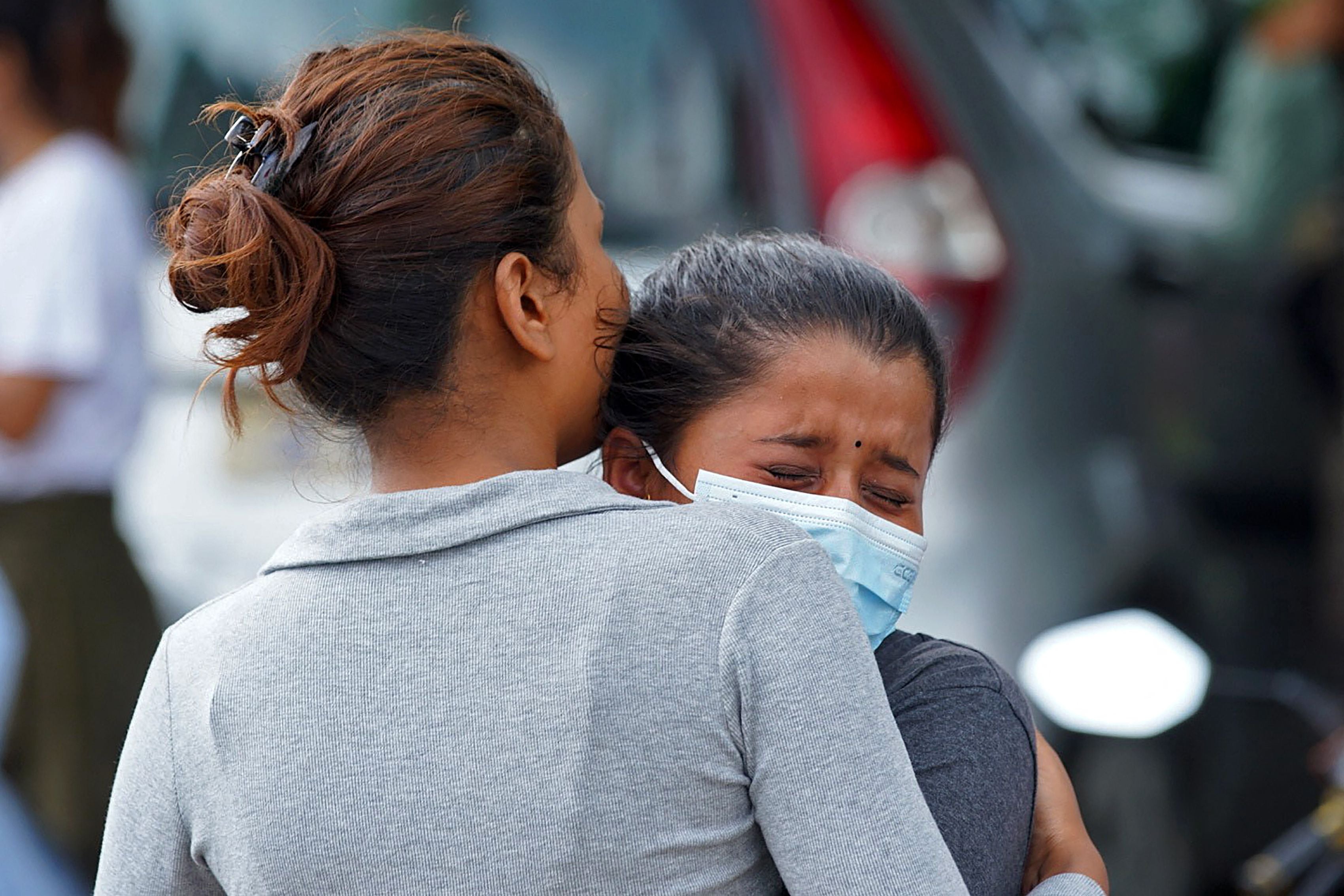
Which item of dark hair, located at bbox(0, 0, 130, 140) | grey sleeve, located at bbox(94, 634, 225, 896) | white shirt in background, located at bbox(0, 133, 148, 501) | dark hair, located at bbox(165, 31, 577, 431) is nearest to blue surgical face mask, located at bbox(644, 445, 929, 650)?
dark hair, located at bbox(165, 31, 577, 431)

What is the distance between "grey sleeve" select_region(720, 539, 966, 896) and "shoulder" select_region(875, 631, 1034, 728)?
0.49 feet

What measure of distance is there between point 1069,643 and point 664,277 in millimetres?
1290

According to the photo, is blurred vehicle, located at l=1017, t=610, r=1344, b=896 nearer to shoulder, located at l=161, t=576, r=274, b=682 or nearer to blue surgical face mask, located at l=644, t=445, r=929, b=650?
blue surgical face mask, located at l=644, t=445, r=929, b=650

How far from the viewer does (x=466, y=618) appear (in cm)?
114

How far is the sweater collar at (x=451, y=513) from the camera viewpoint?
46.0 inches

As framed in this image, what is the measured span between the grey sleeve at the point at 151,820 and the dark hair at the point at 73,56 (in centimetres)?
197

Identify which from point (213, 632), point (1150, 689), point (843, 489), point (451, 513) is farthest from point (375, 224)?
point (1150, 689)

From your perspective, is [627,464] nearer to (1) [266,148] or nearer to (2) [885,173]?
(1) [266,148]

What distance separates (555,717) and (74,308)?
2.05m

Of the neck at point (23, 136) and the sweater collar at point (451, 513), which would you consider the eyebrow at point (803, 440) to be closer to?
the sweater collar at point (451, 513)

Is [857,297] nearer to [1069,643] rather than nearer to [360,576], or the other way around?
[360,576]

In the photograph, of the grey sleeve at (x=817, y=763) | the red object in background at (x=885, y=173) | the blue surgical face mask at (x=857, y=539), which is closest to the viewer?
the grey sleeve at (x=817, y=763)

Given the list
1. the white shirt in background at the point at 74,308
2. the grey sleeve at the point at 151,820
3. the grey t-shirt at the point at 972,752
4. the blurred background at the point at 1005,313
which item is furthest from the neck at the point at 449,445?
the white shirt in background at the point at 74,308

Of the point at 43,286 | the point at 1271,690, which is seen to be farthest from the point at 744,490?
the point at 43,286
